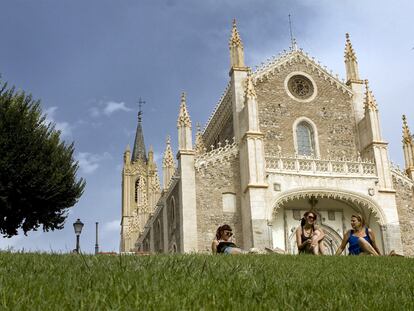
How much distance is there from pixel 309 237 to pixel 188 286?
8076 mm

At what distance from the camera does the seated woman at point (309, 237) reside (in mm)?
13586

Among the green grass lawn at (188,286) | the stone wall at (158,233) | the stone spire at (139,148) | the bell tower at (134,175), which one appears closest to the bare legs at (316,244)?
the green grass lawn at (188,286)

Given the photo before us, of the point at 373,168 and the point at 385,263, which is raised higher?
the point at 373,168

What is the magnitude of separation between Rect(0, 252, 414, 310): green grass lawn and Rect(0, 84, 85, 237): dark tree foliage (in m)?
16.8

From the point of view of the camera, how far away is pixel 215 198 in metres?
30.7

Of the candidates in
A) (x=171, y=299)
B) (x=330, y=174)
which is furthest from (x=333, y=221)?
(x=171, y=299)

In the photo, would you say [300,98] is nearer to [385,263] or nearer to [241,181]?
[241,181]

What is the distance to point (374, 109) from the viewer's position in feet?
113

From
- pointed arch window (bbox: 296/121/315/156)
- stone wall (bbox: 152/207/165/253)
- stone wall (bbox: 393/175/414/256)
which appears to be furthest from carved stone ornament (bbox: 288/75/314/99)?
stone wall (bbox: 152/207/165/253)

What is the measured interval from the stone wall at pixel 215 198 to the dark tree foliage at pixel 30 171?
637 centimetres

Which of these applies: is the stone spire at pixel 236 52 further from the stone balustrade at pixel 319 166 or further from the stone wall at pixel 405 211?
the stone wall at pixel 405 211

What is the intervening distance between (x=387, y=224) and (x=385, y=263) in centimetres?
2212

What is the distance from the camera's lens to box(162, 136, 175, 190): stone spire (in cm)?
3850

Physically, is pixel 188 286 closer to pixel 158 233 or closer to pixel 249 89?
pixel 249 89
